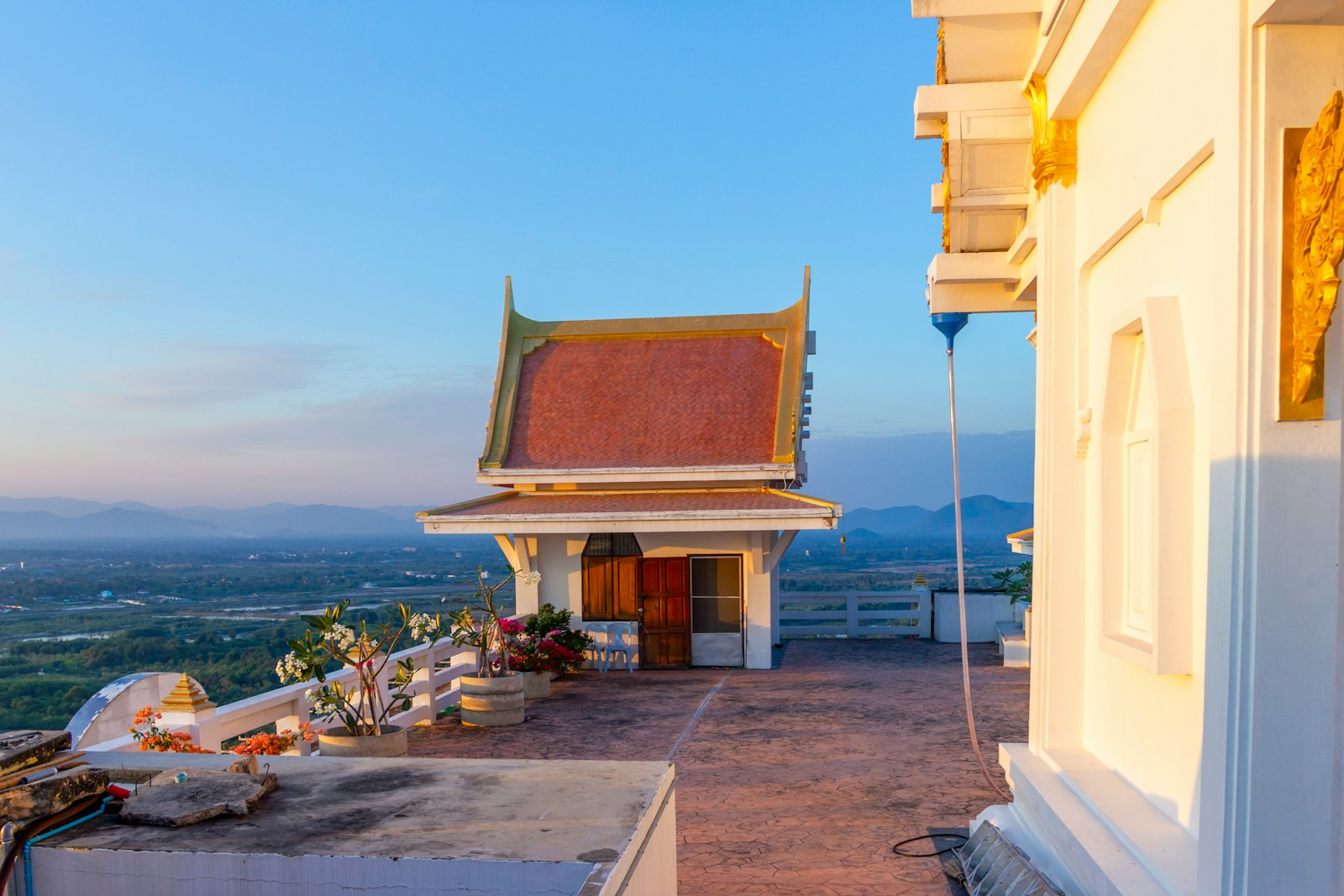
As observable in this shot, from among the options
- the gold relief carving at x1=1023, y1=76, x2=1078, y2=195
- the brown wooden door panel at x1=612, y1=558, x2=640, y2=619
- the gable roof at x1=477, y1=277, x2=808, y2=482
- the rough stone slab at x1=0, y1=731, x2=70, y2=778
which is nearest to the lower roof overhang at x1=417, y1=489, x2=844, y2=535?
the gable roof at x1=477, y1=277, x2=808, y2=482

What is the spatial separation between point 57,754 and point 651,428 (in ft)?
40.5

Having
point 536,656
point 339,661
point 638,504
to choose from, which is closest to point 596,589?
point 638,504

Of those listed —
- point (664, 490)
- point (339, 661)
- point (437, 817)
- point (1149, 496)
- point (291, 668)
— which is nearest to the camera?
point (437, 817)

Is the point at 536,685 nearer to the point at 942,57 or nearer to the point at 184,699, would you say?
the point at 184,699

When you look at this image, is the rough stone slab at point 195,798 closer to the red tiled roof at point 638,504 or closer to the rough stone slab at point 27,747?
the rough stone slab at point 27,747

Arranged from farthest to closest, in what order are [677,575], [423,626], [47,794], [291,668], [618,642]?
[677,575] < [618,642] < [423,626] < [291,668] < [47,794]

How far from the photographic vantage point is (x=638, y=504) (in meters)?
15.1

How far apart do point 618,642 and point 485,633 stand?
4.02 metres

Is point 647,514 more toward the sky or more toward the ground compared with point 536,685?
more toward the sky

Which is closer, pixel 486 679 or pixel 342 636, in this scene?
pixel 342 636

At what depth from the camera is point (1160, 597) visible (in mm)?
3900

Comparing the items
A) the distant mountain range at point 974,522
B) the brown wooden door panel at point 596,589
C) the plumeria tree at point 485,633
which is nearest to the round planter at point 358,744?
the plumeria tree at point 485,633

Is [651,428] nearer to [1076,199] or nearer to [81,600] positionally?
[1076,199]

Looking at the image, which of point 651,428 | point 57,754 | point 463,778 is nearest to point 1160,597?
point 463,778
